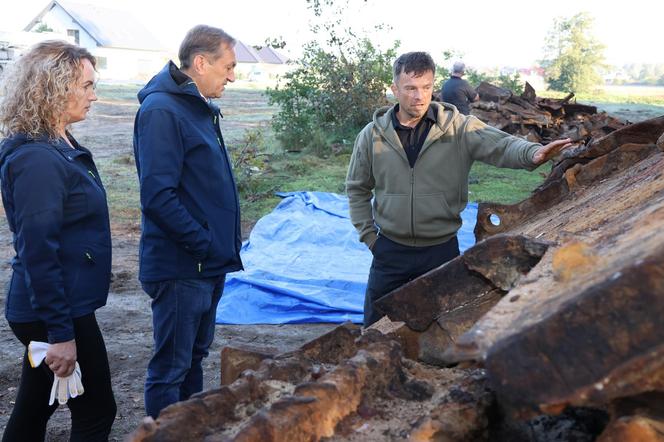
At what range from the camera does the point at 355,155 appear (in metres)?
4.23

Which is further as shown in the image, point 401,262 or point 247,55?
point 247,55

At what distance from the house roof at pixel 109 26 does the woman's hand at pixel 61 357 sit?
63.6m

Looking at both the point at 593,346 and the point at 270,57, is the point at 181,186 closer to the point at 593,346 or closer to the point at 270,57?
the point at 593,346

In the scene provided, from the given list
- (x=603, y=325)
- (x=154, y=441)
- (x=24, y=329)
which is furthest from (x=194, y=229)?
(x=603, y=325)

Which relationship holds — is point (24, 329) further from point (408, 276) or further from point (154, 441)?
point (408, 276)

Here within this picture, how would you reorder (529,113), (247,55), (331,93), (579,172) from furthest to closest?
(247,55)
(331,93)
(529,113)
(579,172)

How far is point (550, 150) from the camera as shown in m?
3.43

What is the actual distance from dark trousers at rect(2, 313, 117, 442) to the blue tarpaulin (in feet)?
11.2

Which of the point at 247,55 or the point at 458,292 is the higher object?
the point at 458,292

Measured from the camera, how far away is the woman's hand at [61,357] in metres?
2.84

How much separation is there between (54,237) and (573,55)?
57.3m

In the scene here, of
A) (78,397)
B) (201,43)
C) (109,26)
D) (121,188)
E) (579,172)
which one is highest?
(201,43)

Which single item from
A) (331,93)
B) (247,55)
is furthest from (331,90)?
(247,55)

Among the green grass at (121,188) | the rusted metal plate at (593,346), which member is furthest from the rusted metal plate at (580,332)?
the green grass at (121,188)
